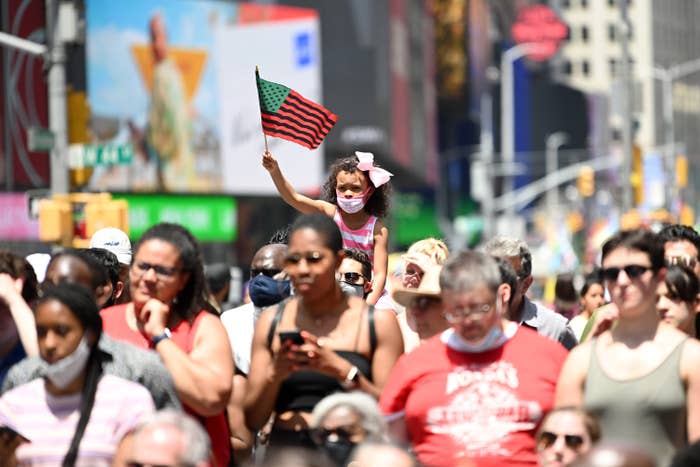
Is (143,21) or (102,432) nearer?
(102,432)

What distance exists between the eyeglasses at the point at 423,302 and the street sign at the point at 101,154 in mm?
12171

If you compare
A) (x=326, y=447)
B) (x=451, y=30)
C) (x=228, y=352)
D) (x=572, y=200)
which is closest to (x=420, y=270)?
(x=228, y=352)

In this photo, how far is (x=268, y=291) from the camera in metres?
9.09

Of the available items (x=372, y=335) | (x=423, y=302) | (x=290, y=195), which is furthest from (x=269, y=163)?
(x=372, y=335)

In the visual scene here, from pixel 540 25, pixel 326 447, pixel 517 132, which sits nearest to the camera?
pixel 326 447

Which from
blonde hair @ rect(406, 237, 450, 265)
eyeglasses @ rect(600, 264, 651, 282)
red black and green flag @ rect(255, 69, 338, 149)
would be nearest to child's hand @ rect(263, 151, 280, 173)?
red black and green flag @ rect(255, 69, 338, 149)

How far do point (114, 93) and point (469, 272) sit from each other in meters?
44.7

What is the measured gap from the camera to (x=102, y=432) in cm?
678

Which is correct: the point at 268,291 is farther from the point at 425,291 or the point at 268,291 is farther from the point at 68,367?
the point at 68,367

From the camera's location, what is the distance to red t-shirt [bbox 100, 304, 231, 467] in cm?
750

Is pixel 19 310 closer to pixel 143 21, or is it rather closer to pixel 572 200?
pixel 143 21

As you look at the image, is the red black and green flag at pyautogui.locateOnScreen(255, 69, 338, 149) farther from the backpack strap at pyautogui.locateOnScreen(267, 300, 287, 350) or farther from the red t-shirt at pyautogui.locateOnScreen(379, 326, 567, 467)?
the red t-shirt at pyautogui.locateOnScreen(379, 326, 567, 467)

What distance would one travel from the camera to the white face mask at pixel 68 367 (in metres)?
6.78

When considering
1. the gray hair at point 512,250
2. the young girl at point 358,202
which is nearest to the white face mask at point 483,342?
the gray hair at point 512,250
